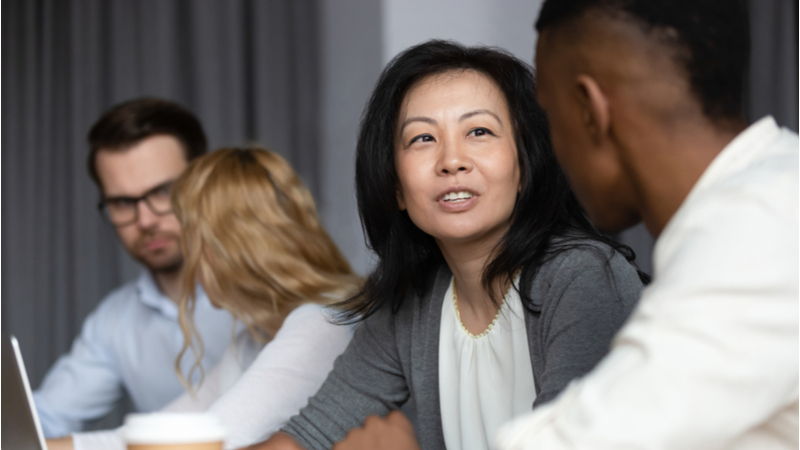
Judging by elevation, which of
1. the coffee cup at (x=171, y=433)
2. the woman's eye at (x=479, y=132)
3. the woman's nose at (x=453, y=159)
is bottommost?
the coffee cup at (x=171, y=433)

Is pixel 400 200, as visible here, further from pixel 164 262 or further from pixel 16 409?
pixel 164 262

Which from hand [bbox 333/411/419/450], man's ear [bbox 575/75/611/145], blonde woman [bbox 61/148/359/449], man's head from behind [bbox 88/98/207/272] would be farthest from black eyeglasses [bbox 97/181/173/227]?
man's ear [bbox 575/75/611/145]

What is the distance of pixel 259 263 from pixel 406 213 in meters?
0.45

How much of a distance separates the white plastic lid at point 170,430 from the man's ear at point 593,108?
1.45 ft

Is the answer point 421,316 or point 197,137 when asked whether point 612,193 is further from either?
point 197,137

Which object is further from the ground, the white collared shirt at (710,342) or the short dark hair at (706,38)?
the short dark hair at (706,38)

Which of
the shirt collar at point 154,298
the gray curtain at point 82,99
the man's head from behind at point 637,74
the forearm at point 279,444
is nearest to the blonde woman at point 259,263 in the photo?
the forearm at point 279,444

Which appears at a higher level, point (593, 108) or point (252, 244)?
point (593, 108)

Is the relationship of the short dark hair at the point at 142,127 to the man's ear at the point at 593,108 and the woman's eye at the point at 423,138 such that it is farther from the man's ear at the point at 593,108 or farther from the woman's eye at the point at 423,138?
the man's ear at the point at 593,108

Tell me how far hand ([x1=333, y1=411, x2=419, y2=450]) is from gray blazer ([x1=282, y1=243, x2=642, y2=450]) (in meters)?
0.18

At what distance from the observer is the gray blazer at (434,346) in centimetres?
93

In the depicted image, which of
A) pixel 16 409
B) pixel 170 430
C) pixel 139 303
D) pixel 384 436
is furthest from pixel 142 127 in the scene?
pixel 170 430

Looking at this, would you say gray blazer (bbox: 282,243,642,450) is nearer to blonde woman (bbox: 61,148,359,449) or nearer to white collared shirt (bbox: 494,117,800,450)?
blonde woman (bbox: 61,148,359,449)

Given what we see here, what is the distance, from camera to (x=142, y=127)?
226 cm
